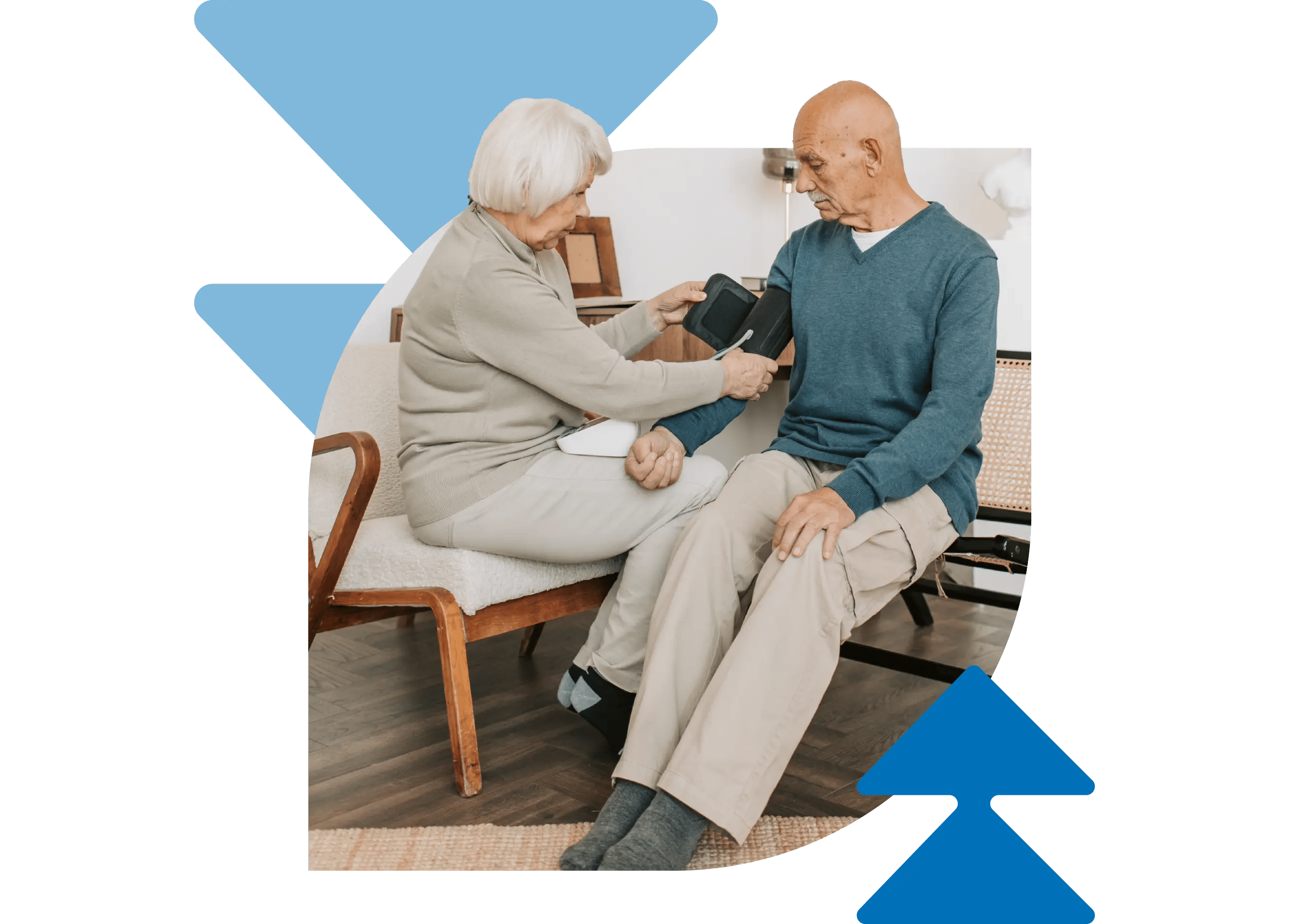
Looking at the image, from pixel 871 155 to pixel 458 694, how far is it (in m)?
1.59

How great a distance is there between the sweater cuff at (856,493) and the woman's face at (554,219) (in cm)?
85

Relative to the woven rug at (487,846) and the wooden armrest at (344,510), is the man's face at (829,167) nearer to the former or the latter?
the wooden armrest at (344,510)

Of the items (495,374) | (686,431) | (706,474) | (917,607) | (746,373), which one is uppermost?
(495,374)

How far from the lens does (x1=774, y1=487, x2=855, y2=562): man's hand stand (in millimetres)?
2824

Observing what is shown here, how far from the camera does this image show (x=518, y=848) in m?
2.88

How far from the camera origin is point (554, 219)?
3.01 m

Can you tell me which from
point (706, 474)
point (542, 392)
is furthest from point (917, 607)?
point (542, 392)

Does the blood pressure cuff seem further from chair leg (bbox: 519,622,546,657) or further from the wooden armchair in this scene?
chair leg (bbox: 519,622,546,657)

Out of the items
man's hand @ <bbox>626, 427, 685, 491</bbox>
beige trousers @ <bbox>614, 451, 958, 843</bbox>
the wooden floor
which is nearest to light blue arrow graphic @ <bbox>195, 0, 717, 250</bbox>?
man's hand @ <bbox>626, 427, 685, 491</bbox>

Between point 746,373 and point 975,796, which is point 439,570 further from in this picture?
point 975,796

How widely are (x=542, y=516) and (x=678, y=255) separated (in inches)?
30.6

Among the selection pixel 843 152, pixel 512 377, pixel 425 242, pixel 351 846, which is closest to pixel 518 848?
pixel 351 846

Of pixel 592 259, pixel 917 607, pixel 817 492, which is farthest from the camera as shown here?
pixel 917 607

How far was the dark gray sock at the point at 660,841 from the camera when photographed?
2701mm
